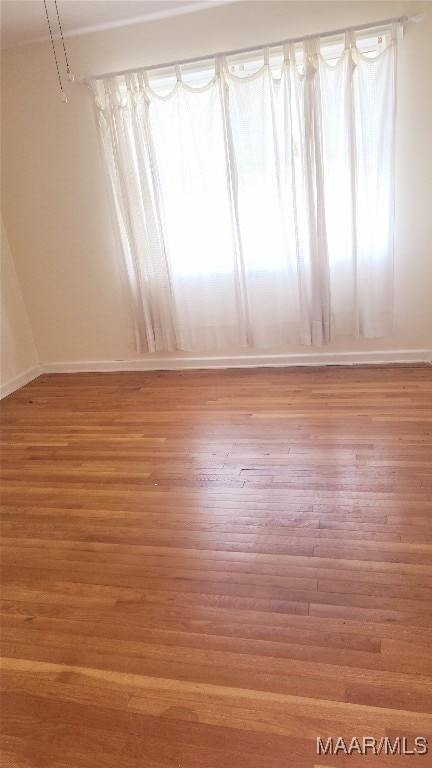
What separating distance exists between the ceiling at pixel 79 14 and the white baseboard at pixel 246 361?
2303 millimetres

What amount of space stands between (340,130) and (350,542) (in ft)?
8.07

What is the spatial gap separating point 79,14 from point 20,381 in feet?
8.73

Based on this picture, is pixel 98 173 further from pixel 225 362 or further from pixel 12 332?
pixel 225 362

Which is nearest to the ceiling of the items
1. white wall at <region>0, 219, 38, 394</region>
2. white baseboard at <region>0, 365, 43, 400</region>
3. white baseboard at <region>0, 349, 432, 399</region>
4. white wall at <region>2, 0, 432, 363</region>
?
white wall at <region>2, 0, 432, 363</region>

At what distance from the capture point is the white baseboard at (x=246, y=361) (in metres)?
3.48

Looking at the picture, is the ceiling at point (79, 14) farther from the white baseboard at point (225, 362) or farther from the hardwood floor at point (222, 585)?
the hardwood floor at point (222, 585)

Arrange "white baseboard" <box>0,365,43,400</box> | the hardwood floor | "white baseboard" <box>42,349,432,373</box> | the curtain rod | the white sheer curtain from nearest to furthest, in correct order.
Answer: the hardwood floor
the curtain rod
the white sheer curtain
"white baseboard" <box>42,349,432,373</box>
"white baseboard" <box>0,365,43,400</box>

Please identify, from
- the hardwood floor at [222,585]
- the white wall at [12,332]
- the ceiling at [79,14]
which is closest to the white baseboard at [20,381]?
the white wall at [12,332]

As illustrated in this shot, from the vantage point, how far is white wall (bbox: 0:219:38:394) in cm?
394

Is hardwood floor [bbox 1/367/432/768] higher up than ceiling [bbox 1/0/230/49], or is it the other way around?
ceiling [bbox 1/0/230/49]

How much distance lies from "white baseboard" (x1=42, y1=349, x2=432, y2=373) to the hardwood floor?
16.1 inches

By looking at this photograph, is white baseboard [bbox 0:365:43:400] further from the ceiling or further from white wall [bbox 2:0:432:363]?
the ceiling

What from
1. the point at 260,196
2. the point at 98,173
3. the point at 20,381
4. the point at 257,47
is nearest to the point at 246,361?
the point at 260,196

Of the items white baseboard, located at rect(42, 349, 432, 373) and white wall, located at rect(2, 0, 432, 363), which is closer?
white wall, located at rect(2, 0, 432, 363)
